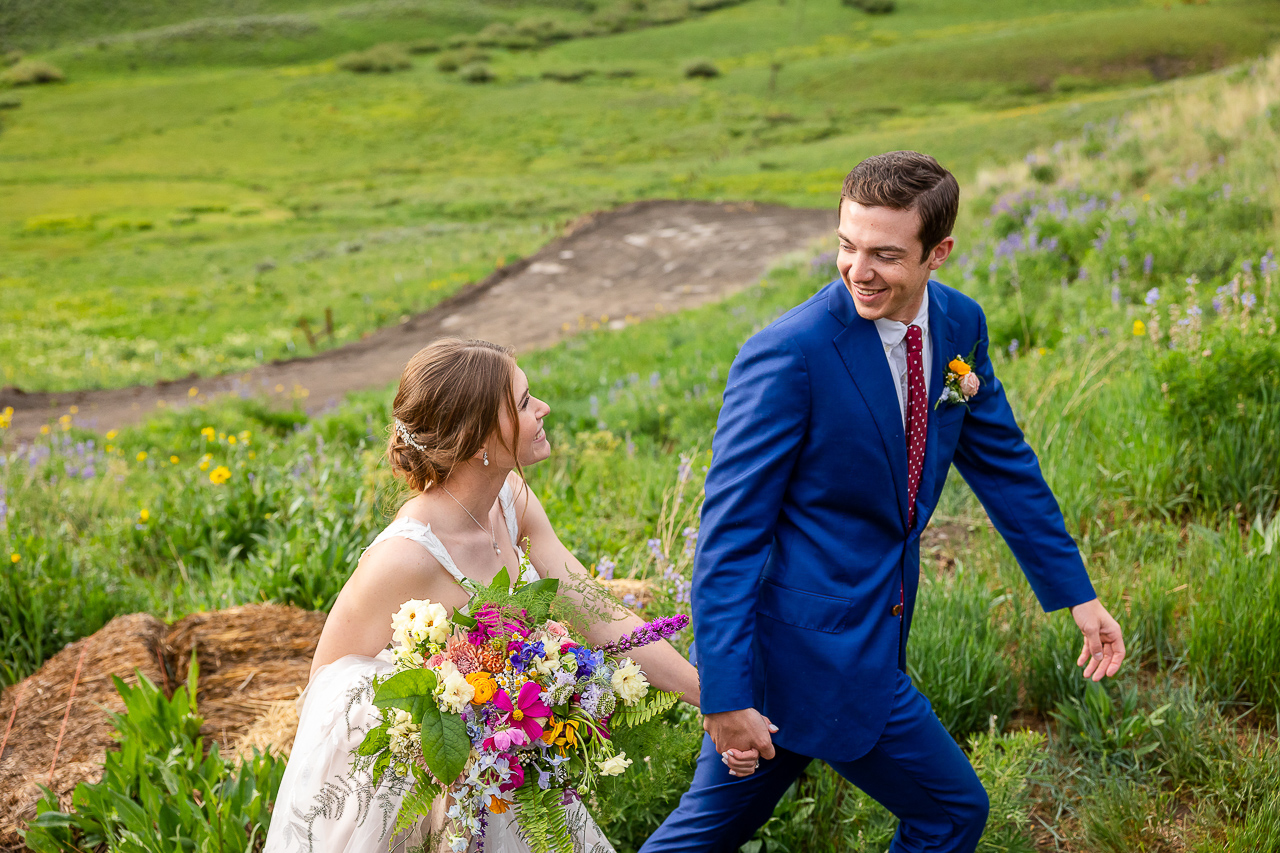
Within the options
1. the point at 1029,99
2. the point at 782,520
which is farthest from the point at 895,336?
the point at 1029,99

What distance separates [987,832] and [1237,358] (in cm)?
270

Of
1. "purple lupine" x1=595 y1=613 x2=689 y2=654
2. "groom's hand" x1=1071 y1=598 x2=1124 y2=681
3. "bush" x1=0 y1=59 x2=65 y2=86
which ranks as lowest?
"groom's hand" x1=1071 y1=598 x2=1124 y2=681

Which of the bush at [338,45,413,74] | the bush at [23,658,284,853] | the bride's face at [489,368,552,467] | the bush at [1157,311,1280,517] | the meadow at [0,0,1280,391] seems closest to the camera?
the bride's face at [489,368,552,467]

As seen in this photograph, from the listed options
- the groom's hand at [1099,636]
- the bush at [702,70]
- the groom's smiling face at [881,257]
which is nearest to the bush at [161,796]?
the groom's smiling face at [881,257]

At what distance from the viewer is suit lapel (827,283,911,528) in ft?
6.26

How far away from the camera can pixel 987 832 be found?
243cm

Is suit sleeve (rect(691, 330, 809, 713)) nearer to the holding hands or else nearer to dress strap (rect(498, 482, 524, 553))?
the holding hands

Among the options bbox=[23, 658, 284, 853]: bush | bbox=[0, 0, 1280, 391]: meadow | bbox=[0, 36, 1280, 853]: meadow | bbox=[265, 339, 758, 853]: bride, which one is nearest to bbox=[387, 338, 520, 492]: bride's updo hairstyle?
bbox=[265, 339, 758, 853]: bride

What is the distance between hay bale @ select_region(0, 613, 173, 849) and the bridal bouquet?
7.26 ft

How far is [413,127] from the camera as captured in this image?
157 ft

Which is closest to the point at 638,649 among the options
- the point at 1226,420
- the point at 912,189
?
the point at 912,189

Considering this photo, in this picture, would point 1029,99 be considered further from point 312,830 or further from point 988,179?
point 312,830

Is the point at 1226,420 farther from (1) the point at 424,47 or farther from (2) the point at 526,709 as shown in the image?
(1) the point at 424,47

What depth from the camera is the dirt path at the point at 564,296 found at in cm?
1360
